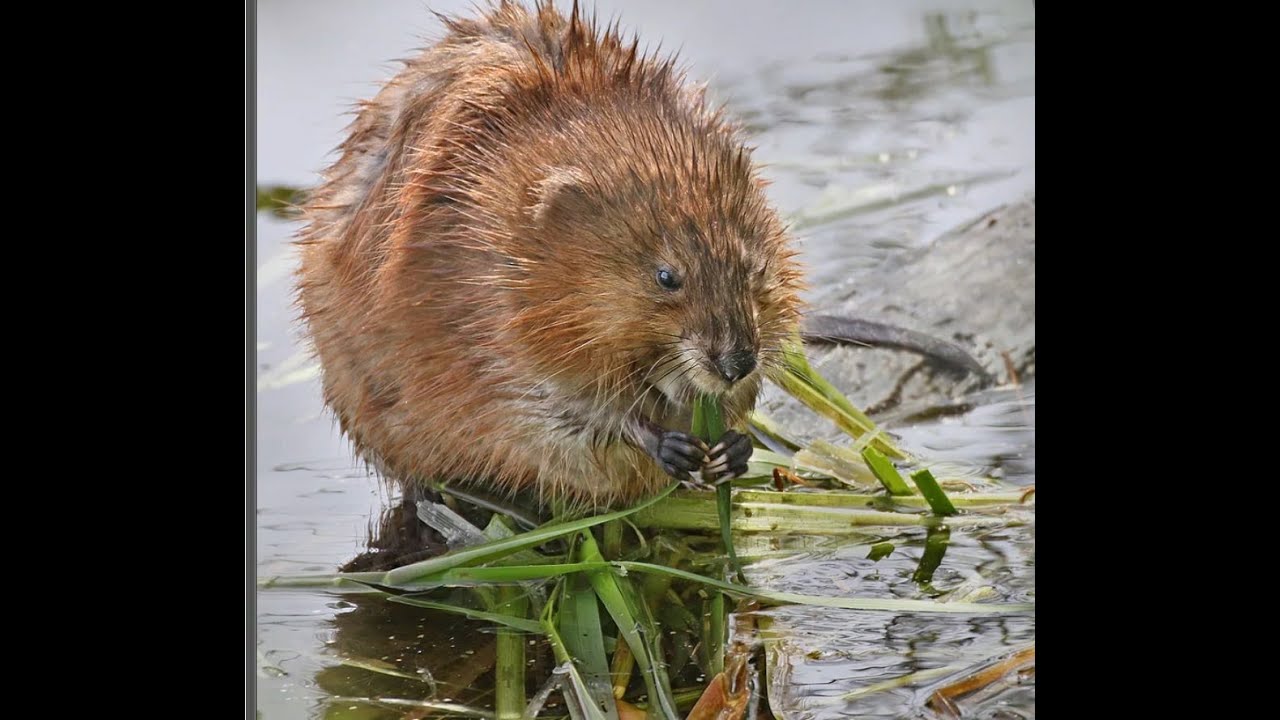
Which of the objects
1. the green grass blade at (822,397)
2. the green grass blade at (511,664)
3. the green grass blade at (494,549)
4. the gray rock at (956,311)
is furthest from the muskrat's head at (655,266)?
the green grass blade at (511,664)

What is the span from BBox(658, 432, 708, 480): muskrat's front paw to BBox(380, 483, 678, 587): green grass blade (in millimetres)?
83

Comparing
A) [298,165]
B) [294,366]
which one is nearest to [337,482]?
Answer: [294,366]

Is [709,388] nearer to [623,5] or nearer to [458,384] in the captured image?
[458,384]

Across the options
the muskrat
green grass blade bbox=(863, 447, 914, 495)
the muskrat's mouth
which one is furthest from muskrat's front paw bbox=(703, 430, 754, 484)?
green grass blade bbox=(863, 447, 914, 495)

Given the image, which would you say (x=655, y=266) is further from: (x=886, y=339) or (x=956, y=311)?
(x=956, y=311)

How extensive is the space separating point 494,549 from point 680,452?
0.41 metres

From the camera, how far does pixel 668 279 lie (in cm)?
277

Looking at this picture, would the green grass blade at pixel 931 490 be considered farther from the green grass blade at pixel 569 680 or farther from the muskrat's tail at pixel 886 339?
the green grass blade at pixel 569 680

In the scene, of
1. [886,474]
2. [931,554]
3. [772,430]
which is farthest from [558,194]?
[931,554]

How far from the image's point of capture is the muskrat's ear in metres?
2.83

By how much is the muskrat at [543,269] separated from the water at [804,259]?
2.7 inches

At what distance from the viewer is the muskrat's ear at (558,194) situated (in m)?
2.83

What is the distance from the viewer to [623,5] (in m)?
2.97

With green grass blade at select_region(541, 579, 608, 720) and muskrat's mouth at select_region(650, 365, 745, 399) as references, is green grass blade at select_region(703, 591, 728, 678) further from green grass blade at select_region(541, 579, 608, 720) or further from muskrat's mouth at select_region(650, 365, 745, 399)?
muskrat's mouth at select_region(650, 365, 745, 399)
